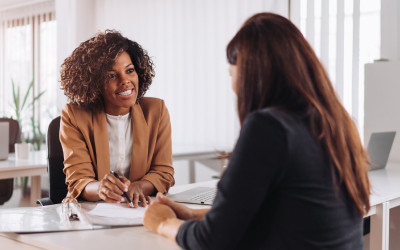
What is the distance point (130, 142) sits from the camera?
6.34ft

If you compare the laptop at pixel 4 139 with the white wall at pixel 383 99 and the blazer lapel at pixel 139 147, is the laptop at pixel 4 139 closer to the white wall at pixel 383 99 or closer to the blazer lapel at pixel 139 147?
the blazer lapel at pixel 139 147

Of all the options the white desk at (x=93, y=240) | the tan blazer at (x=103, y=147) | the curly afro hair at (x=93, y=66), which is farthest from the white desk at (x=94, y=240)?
the curly afro hair at (x=93, y=66)

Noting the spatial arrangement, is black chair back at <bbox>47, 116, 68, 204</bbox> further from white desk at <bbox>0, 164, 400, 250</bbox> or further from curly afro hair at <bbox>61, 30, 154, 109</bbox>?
white desk at <bbox>0, 164, 400, 250</bbox>

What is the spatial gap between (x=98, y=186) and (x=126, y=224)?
404mm

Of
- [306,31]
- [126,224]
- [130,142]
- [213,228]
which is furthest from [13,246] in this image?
[306,31]

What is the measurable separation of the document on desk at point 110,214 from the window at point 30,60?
15.1 ft

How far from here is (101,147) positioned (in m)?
1.82

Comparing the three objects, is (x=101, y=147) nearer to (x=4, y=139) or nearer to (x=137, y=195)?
(x=137, y=195)

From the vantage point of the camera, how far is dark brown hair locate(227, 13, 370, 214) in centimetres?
90

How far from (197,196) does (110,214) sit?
40cm

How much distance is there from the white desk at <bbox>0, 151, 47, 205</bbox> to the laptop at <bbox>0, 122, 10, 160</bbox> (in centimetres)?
5

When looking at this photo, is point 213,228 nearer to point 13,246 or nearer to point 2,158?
point 13,246

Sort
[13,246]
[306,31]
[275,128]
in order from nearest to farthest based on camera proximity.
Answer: [275,128] → [13,246] → [306,31]

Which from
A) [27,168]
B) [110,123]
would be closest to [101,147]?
[110,123]
